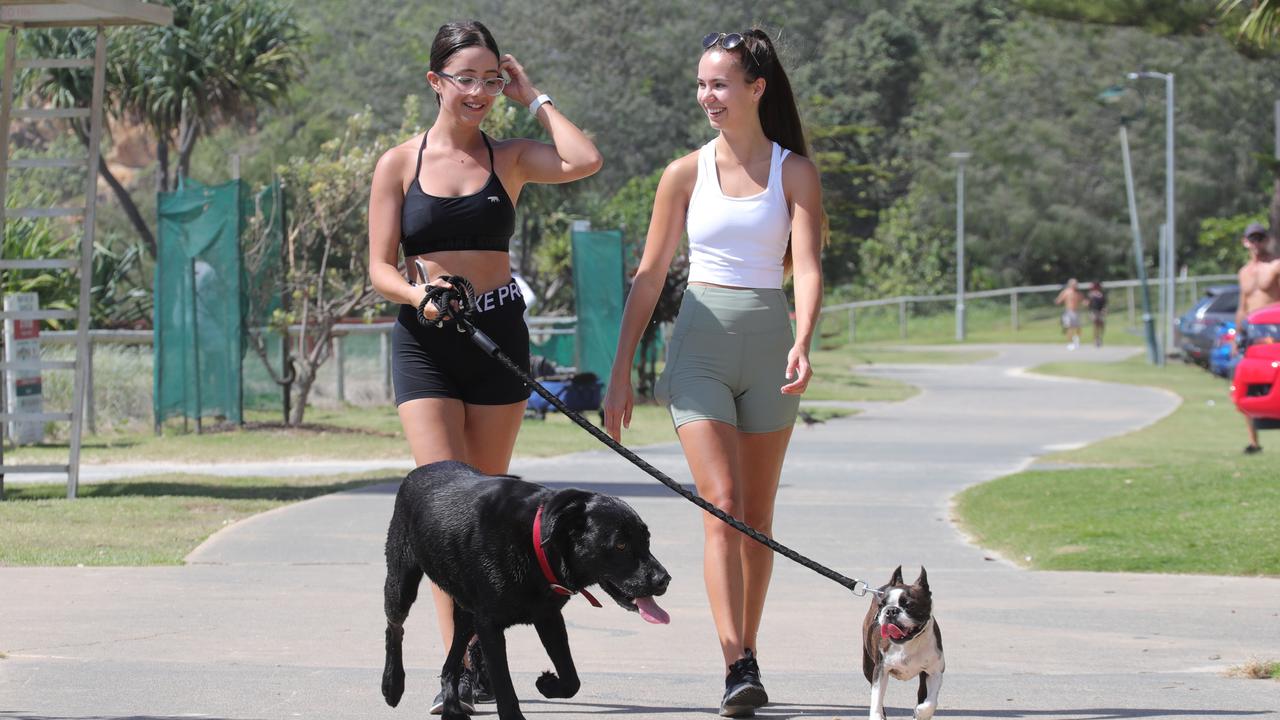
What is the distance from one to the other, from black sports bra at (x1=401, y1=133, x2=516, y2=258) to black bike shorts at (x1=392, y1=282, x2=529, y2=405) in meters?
0.18

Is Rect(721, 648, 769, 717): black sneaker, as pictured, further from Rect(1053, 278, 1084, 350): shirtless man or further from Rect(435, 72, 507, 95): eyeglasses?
Rect(1053, 278, 1084, 350): shirtless man

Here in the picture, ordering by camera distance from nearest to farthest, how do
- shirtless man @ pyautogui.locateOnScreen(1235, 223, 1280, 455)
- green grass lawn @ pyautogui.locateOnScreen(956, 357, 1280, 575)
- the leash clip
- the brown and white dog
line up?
the brown and white dog, the leash clip, green grass lawn @ pyautogui.locateOnScreen(956, 357, 1280, 575), shirtless man @ pyautogui.locateOnScreen(1235, 223, 1280, 455)

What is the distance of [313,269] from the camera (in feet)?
65.2

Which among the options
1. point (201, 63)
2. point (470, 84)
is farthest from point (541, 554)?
point (201, 63)

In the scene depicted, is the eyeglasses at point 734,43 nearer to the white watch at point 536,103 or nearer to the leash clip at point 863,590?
the white watch at point 536,103

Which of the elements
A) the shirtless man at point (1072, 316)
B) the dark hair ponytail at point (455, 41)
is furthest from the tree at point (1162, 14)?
the dark hair ponytail at point (455, 41)

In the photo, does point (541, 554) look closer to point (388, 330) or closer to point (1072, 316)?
point (388, 330)

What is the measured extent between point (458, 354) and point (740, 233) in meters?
0.95

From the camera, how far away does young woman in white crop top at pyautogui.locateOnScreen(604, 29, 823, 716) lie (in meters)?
5.43

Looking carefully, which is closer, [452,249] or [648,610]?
[648,610]

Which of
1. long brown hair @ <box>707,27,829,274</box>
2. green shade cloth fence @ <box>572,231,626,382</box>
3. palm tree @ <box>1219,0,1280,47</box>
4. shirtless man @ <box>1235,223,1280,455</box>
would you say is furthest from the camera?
green shade cloth fence @ <box>572,231,626,382</box>

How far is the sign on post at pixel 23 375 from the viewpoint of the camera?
15461 millimetres

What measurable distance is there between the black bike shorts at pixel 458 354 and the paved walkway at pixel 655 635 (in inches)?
38.3

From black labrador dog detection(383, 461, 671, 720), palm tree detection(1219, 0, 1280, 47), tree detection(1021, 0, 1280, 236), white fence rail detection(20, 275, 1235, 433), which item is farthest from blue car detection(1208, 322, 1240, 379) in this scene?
black labrador dog detection(383, 461, 671, 720)
